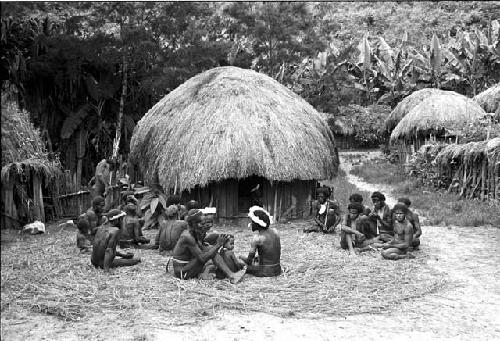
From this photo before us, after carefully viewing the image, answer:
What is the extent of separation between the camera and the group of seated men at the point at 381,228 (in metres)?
7.57

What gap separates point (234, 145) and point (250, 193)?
9.17 ft

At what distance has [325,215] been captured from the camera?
374 inches

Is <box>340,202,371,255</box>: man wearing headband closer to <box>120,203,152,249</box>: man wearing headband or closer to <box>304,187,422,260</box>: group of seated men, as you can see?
<box>304,187,422,260</box>: group of seated men

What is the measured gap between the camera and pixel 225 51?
14.8 m

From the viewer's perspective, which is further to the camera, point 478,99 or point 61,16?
point 478,99

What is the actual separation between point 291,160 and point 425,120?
986cm

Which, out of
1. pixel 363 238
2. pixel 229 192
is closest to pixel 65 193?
pixel 229 192

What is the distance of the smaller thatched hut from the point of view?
11.5 m

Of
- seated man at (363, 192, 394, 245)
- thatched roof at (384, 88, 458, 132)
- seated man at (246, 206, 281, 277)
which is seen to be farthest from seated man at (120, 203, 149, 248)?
thatched roof at (384, 88, 458, 132)

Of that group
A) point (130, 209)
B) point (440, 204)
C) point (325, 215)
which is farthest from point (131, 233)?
point (440, 204)

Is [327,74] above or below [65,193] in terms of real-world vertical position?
above

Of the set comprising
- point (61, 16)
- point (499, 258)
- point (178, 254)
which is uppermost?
point (61, 16)

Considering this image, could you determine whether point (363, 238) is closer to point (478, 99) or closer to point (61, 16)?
point (61, 16)

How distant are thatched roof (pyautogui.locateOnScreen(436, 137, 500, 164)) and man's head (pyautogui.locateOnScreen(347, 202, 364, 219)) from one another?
194 inches
